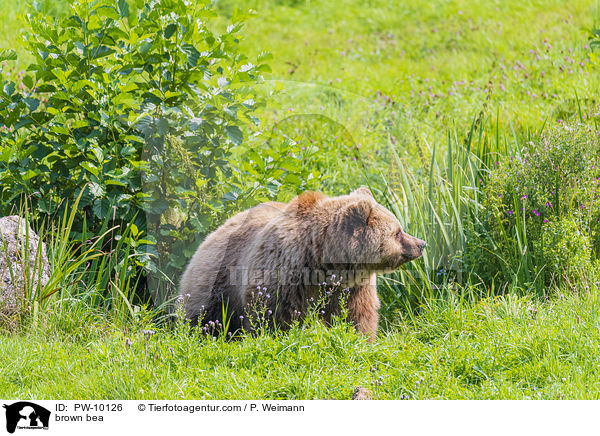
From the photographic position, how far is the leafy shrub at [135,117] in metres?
4.96

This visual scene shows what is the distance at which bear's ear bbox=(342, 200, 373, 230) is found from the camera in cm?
447

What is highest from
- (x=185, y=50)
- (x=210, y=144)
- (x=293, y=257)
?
(x=185, y=50)

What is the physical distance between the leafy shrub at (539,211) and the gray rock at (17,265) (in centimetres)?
362

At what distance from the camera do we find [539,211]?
5.39 m

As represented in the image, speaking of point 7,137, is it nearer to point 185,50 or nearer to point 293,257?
point 185,50

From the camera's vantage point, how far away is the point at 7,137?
529cm

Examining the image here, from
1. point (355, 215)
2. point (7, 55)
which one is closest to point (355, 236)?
point (355, 215)

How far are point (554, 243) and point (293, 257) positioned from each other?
2290 millimetres

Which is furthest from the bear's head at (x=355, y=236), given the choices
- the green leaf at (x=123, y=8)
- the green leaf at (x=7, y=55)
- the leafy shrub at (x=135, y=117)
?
the green leaf at (x=7, y=55)

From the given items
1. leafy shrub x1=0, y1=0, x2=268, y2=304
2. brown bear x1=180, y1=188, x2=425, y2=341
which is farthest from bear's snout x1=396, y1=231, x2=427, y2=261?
leafy shrub x1=0, y1=0, x2=268, y2=304
